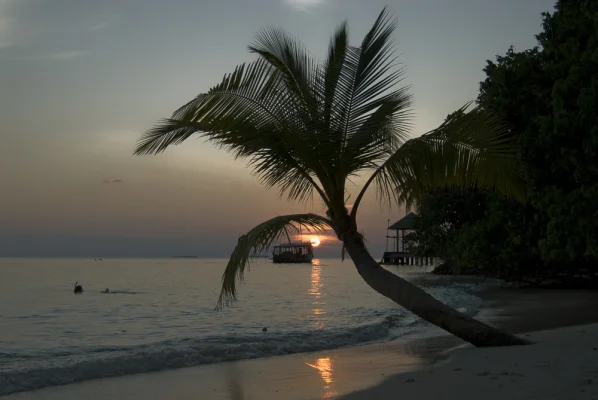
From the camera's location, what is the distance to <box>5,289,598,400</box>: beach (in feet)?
21.3

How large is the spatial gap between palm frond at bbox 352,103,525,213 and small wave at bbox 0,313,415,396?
5.38 meters

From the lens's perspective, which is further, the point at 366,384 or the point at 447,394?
the point at 366,384

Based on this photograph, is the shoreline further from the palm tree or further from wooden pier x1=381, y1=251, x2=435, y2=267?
wooden pier x1=381, y1=251, x2=435, y2=267

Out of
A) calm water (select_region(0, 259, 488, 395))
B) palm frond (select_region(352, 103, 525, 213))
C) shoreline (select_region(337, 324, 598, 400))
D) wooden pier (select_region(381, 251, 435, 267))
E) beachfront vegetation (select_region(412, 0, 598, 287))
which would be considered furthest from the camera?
wooden pier (select_region(381, 251, 435, 267))

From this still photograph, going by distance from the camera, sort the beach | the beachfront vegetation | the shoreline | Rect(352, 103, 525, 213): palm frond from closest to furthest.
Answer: the shoreline
the beach
Rect(352, 103, 525, 213): palm frond
the beachfront vegetation

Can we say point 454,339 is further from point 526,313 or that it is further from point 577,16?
point 577,16

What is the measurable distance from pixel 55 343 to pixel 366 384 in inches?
457

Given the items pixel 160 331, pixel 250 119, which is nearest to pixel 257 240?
pixel 250 119

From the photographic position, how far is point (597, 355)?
7.77m

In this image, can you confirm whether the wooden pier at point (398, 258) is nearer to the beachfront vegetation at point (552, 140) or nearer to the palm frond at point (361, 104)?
the beachfront vegetation at point (552, 140)

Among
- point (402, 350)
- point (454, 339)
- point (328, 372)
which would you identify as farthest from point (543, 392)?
point (454, 339)

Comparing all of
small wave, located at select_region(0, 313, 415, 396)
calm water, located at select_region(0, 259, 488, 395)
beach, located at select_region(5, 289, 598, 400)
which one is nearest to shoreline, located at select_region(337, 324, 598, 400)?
beach, located at select_region(5, 289, 598, 400)

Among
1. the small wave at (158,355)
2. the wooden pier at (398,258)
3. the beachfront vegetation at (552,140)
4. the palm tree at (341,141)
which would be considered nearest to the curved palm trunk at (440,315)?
the palm tree at (341,141)

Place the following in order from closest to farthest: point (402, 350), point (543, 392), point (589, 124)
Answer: point (543, 392) < point (402, 350) < point (589, 124)
